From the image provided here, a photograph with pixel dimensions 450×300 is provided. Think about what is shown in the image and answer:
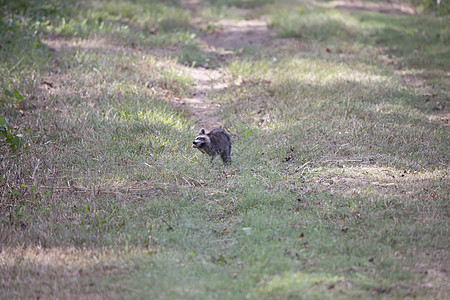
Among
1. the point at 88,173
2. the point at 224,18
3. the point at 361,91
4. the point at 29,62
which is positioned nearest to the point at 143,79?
the point at 29,62

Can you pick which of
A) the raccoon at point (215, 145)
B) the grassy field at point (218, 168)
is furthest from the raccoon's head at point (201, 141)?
the grassy field at point (218, 168)

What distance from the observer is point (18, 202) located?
5578 mm

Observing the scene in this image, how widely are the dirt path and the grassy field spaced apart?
0.53ft

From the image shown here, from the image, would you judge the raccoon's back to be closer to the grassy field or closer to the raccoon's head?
the raccoon's head

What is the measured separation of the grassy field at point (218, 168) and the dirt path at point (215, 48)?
0.16m

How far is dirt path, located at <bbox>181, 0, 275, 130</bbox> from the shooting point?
9039 mm

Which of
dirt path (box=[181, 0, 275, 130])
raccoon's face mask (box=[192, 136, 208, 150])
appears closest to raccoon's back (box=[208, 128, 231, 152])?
raccoon's face mask (box=[192, 136, 208, 150])

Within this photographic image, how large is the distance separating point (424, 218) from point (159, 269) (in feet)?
9.69

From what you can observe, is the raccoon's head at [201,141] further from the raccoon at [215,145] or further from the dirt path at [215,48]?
the dirt path at [215,48]

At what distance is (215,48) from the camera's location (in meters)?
13.3

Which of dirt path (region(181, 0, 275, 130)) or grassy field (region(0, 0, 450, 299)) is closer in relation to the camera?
grassy field (region(0, 0, 450, 299))

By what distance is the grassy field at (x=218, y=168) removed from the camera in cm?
426

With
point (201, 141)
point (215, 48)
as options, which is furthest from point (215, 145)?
point (215, 48)

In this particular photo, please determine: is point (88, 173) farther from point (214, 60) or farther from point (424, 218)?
point (214, 60)
